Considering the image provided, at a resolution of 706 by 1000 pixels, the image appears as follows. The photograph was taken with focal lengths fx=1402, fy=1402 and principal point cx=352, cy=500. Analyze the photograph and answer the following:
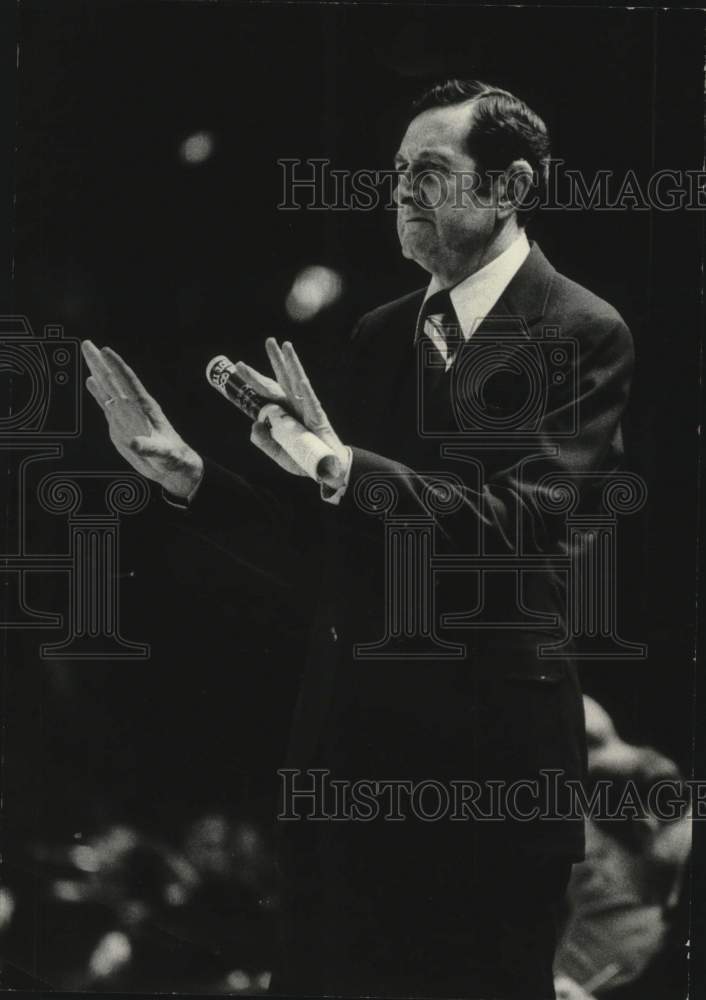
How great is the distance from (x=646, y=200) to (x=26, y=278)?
2.33 metres

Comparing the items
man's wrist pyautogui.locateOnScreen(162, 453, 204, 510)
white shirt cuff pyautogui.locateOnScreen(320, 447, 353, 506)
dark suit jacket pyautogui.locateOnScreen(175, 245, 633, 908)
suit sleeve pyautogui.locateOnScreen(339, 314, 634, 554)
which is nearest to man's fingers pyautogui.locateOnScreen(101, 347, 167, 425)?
man's wrist pyautogui.locateOnScreen(162, 453, 204, 510)

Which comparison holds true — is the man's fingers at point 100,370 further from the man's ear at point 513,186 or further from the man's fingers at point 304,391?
the man's ear at point 513,186

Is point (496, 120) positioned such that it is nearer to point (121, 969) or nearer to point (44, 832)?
point (44, 832)

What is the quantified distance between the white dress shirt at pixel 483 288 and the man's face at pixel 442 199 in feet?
0.17

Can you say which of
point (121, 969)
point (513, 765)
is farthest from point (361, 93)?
point (121, 969)

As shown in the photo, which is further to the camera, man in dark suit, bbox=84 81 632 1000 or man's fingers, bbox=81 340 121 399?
man's fingers, bbox=81 340 121 399

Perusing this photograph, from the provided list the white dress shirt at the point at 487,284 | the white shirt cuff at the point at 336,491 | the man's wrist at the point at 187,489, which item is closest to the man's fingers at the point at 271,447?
the white shirt cuff at the point at 336,491

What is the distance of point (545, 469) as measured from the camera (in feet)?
16.8

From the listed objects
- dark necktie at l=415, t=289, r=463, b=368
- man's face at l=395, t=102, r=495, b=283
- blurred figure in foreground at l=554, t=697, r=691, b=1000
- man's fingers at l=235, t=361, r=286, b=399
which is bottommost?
blurred figure in foreground at l=554, t=697, r=691, b=1000

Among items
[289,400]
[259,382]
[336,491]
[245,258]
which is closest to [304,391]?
[289,400]

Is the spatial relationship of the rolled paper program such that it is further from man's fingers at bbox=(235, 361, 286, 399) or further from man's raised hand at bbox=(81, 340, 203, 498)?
man's raised hand at bbox=(81, 340, 203, 498)

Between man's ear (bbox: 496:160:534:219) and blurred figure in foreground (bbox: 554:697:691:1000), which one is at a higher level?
man's ear (bbox: 496:160:534:219)

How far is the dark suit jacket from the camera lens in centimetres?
511

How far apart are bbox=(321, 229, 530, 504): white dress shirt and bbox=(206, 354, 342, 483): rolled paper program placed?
0.35ft
